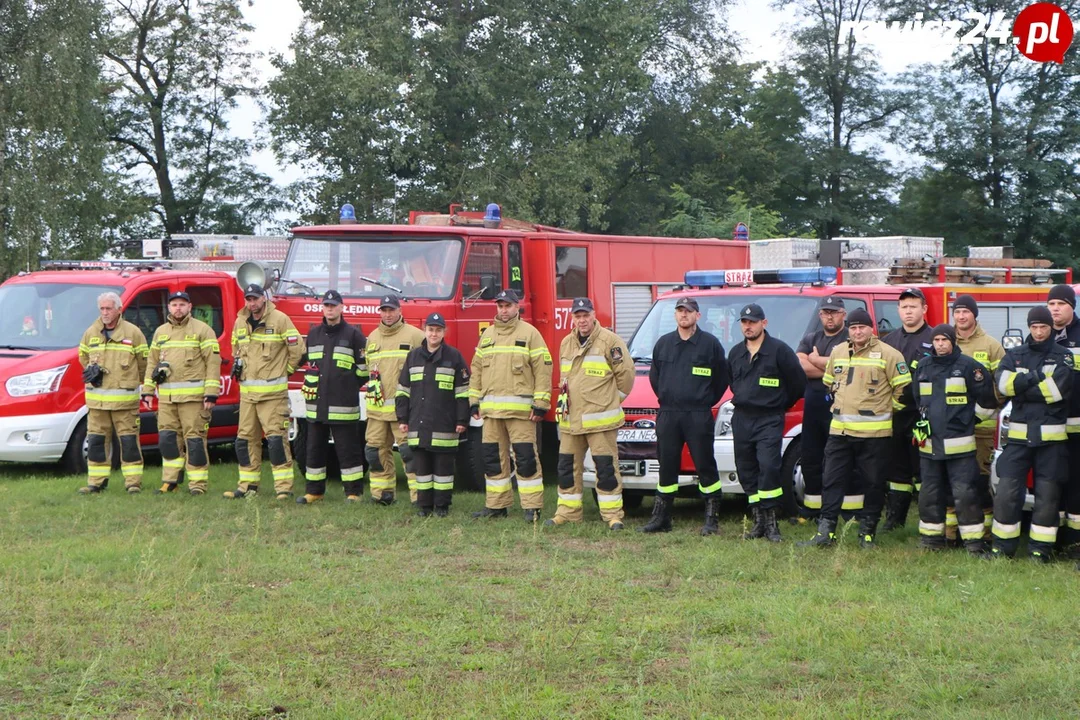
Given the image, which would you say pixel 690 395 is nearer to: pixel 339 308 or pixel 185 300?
pixel 339 308

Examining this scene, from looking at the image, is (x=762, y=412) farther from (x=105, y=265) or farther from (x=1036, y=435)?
(x=105, y=265)

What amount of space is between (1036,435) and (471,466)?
5363 millimetres

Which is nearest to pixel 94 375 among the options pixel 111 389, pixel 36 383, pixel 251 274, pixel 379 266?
pixel 111 389

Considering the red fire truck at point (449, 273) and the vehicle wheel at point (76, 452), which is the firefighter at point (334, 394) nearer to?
the red fire truck at point (449, 273)

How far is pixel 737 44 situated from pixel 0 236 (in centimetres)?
2327

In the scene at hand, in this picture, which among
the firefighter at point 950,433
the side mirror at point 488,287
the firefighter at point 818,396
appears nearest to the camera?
the firefighter at point 950,433

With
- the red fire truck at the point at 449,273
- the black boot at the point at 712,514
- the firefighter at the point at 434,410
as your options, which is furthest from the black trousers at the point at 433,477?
the black boot at the point at 712,514

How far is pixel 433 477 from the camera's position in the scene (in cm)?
1058

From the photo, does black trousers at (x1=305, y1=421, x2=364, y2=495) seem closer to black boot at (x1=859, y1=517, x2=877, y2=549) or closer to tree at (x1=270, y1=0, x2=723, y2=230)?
black boot at (x1=859, y1=517, x2=877, y2=549)

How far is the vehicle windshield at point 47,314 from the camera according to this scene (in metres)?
12.9

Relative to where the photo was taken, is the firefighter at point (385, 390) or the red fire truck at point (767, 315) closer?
the red fire truck at point (767, 315)

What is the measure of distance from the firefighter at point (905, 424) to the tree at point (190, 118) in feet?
93.9

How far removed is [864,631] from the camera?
6.46 m

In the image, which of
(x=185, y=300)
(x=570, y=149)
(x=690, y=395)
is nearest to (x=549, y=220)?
(x=570, y=149)
